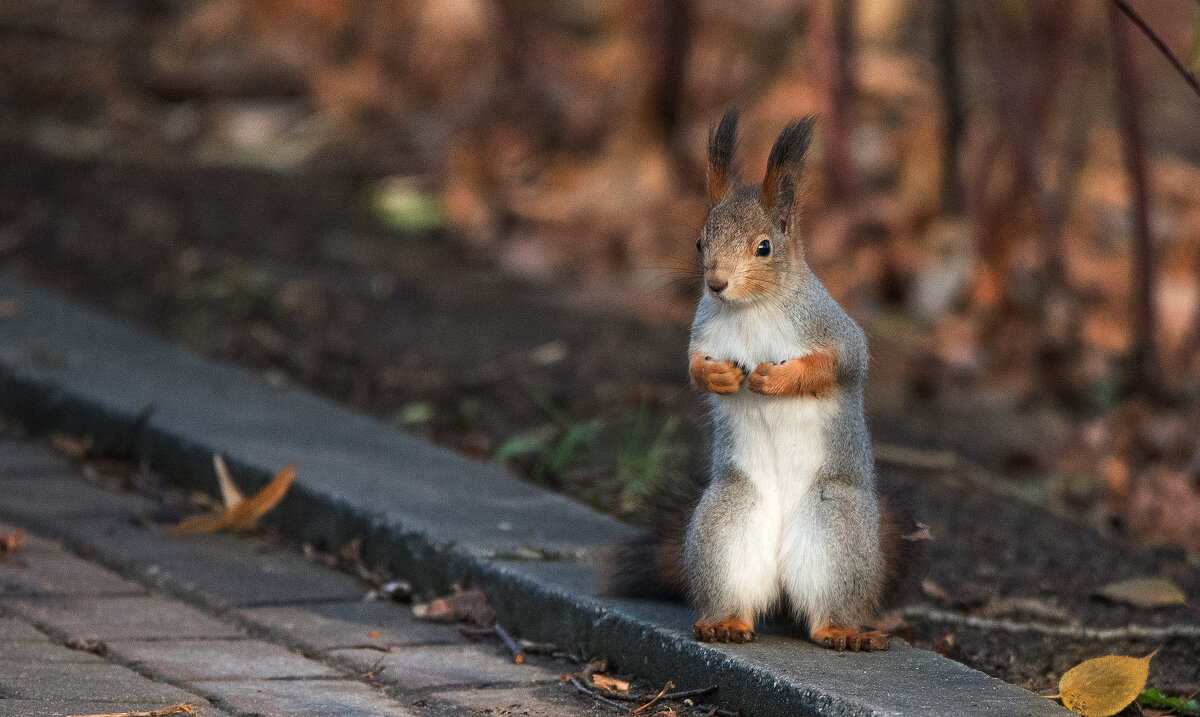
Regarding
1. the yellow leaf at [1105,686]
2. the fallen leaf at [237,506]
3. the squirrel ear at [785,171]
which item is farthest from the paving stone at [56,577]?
the yellow leaf at [1105,686]

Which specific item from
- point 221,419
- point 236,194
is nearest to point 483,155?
point 236,194

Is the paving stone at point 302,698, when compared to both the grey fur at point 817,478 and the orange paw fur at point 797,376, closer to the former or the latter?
the grey fur at point 817,478

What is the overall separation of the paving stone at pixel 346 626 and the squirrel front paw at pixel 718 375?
884 mm

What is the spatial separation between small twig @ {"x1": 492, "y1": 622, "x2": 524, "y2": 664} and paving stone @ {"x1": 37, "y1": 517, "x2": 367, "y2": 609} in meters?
0.41

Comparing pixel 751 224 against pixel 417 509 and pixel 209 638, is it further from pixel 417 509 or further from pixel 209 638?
pixel 209 638

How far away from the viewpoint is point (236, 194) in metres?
7.56

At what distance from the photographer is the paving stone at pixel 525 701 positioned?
2781 millimetres

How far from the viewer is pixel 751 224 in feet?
9.12

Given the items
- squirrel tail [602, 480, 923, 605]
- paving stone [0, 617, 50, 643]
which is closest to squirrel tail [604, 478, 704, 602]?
squirrel tail [602, 480, 923, 605]

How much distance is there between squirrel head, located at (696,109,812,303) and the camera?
Answer: 2.73 meters

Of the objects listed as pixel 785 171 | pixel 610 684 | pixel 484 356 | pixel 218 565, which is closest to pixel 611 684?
pixel 610 684

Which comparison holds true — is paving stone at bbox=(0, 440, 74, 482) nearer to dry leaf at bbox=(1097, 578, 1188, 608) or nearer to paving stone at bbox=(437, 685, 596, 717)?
paving stone at bbox=(437, 685, 596, 717)

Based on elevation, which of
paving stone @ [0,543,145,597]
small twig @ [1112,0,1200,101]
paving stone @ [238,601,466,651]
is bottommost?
paving stone @ [238,601,466,651]

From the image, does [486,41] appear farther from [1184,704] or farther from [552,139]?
[1184,704]
